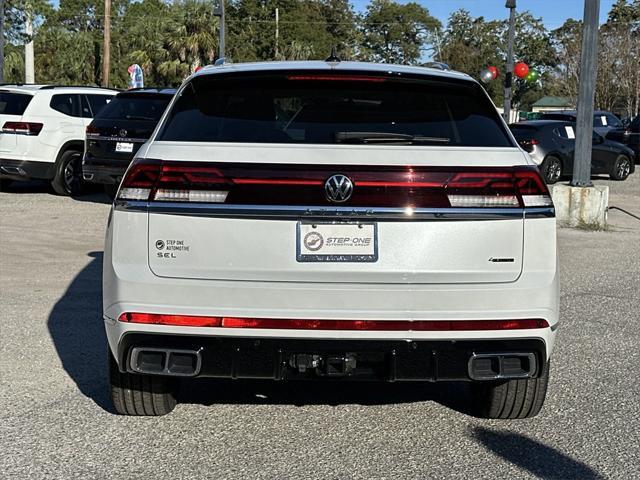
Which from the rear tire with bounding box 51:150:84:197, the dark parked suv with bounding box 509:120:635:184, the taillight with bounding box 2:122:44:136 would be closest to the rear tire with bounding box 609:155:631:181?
the dark parked suv with bounding box 509:120:635:184

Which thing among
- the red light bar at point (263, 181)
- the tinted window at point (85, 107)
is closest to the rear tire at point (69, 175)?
the tinted window at point (85, 107)

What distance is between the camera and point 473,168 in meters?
3.78

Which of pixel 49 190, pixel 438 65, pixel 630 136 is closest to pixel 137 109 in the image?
pixel 49 190

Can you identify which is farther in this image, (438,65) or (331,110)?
(438,65)

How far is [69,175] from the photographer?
15773 mm

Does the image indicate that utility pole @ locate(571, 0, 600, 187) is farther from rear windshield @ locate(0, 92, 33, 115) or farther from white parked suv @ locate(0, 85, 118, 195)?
A: rear windshield @ locate(0, 92, 33, 115)

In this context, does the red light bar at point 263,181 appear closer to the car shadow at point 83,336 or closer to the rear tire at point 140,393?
the rear tire at point 140,393

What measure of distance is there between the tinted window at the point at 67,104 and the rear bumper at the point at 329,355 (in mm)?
12300

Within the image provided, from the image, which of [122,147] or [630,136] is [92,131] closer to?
[122,147]

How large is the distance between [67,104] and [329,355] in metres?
12.8

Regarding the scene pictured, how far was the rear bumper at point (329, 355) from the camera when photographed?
149 inches

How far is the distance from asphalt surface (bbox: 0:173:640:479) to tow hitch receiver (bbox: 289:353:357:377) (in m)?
0.45

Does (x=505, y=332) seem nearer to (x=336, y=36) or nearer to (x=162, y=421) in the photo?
(x=162, y=421)

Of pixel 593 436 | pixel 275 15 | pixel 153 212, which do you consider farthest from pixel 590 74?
pixel 275 15
